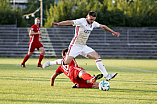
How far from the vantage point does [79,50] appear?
33.1ft

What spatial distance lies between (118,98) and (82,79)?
1841 millimetres

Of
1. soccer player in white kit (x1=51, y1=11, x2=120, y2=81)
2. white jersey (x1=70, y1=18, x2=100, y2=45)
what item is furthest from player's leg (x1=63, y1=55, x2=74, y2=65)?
white jersey (x1=70, y1=18, x2=100, y2=45)

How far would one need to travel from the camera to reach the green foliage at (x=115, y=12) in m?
35.2

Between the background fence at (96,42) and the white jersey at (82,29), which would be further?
the background fence at (96,42)

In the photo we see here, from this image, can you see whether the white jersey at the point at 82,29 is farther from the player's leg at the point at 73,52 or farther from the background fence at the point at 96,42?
the background fence at the point at 96,42

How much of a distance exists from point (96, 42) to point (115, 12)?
19.3 ft

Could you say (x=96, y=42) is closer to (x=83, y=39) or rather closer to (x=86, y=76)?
(x=83, y=39)

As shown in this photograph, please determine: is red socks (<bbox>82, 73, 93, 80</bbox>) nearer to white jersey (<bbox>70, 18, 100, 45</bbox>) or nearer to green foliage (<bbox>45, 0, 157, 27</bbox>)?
white jersey (<bbox>70, 18, 100, 45</bbox>)

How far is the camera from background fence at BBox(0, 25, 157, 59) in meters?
30.1

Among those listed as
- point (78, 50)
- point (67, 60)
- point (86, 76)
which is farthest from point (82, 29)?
point (86, 76)

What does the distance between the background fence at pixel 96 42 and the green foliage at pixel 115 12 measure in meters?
2.90

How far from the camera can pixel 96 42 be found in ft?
102

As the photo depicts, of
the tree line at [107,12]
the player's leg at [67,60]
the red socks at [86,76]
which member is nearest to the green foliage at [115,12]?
the tree line at [107,12]

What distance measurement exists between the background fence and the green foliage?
114 inches
